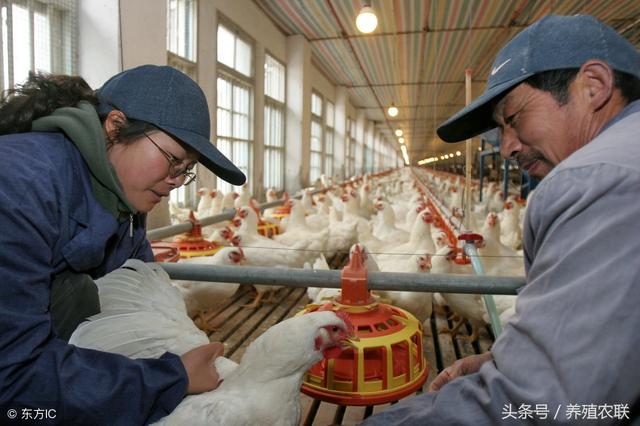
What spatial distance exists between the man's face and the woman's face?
0.85m

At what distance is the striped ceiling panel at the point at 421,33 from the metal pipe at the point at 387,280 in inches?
212

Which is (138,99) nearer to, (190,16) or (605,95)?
(605,95)

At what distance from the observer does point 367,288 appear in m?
1.57

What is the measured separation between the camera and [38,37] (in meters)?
3.62

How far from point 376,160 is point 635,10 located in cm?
2274

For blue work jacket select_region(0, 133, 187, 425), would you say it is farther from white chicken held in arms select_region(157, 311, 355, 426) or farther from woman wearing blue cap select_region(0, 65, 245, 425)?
white chicken held in arms select_region(157, 311, 355, 426)

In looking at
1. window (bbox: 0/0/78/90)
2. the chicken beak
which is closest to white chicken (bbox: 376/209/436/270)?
the chicken beak

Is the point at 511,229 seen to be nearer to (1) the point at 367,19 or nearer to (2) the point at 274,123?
(1) the point at 367,19

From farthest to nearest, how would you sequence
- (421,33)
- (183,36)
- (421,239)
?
(421,33) → (183,36) → (421,239)

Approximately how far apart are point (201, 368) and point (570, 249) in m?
0.90

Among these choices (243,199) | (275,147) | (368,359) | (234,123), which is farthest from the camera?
(275,147)

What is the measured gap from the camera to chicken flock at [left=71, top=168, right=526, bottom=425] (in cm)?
121

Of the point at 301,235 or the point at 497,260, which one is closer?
the point at 497,260

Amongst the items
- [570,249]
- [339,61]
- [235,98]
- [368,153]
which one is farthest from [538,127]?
[368,153]
